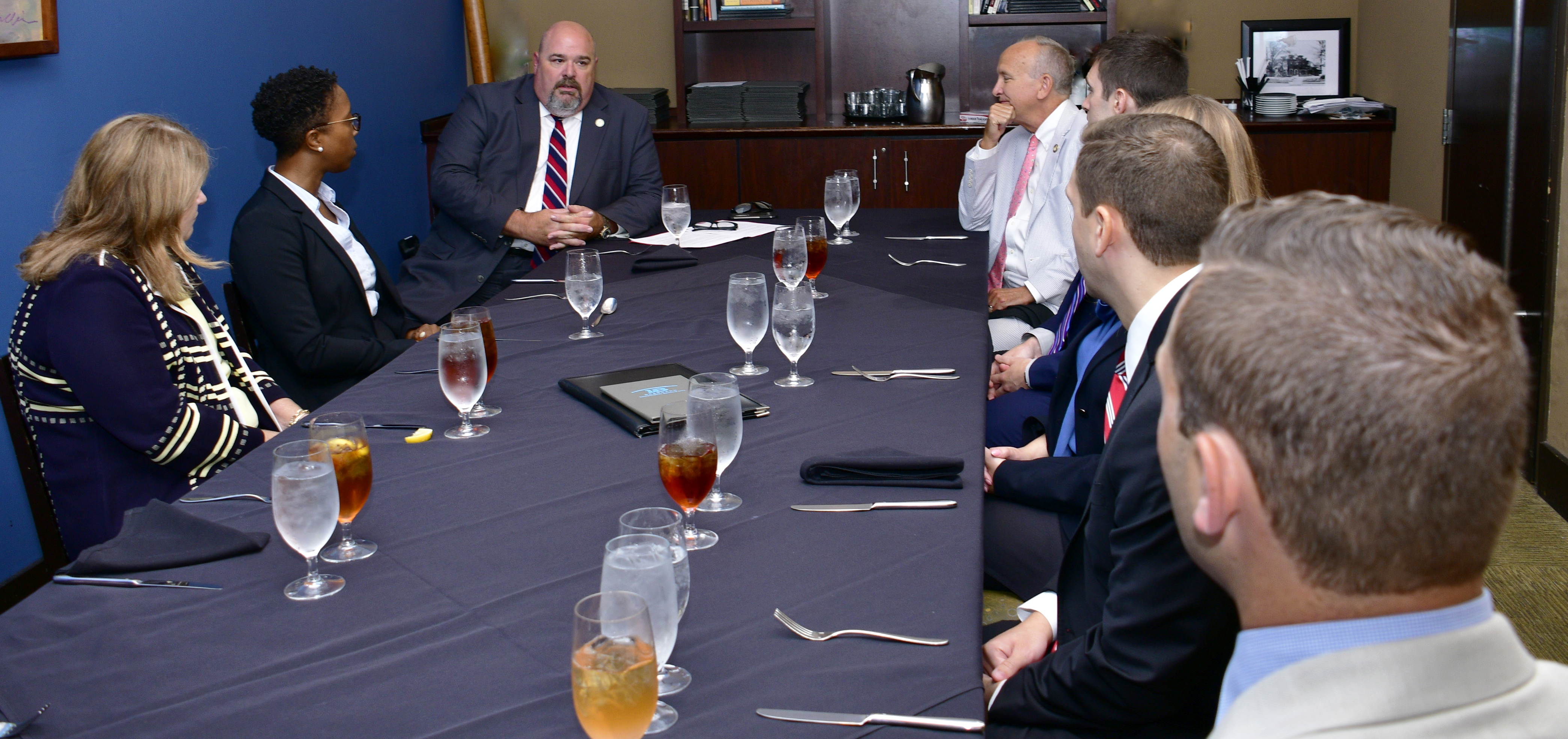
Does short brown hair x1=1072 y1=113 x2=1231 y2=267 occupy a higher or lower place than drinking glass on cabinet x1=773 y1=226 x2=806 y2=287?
higher

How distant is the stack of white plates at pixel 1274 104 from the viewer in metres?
4.75

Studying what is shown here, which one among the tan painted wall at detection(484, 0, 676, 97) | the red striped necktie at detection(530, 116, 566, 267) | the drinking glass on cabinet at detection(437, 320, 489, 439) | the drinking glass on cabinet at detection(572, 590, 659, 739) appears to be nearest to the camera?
the drinking glass on cabinet at detection(572, 590, 659, 739)

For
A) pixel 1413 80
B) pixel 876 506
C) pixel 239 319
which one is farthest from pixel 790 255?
pixel 1413 80

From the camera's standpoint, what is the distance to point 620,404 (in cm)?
176

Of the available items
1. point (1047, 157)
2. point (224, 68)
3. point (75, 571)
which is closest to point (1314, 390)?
point (75, 571)

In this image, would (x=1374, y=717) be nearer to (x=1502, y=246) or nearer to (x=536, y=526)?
(x=536, y=526)

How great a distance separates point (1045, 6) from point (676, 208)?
7.90 ft

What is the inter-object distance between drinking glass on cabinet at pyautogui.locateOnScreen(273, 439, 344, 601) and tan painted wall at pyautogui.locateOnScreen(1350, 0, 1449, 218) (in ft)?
12.4

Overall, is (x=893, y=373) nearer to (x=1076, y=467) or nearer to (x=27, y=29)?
(x=1076, y=467)

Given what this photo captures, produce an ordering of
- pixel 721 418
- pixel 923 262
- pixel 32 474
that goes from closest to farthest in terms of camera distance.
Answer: pixel 721 418 → pixel 32 474 → pixel 923 262

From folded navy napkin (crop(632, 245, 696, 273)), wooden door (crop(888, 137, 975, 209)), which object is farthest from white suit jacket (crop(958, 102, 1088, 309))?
wooden door (crop(888, 137, 975, 209))

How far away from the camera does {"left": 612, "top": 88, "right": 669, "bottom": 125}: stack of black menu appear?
16.3ft

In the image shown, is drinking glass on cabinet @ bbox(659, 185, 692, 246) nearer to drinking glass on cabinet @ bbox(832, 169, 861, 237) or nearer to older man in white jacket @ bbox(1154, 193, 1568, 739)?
drinking glass on cabinet @ bbox(832, 169, 861, 237)

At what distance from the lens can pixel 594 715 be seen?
0.84m
